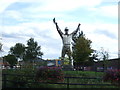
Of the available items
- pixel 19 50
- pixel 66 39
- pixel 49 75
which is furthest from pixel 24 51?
pixel 49 75

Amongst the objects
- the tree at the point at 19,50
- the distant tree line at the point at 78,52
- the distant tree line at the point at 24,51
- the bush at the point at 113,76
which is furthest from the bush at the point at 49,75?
the tree at the point at 19,50

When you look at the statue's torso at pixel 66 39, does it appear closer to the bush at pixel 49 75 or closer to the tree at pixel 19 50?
the bush at pixel 49 75

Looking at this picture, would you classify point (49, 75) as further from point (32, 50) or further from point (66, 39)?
point (32, 50)

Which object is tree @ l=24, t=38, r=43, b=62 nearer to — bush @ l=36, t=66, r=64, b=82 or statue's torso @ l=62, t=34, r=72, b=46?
statue's torso @ l=62, t=34, r=72, b=46

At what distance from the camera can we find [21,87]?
8.70 meters

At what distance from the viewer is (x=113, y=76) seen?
870cm

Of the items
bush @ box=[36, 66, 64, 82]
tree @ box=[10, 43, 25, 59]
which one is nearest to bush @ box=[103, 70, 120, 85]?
bush @ box=[36, 66, 64, 82]

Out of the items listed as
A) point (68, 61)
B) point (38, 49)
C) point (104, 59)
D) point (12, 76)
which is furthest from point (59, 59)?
point (38, 49)

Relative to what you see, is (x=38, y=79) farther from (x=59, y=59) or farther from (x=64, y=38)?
(x=59, y=59)

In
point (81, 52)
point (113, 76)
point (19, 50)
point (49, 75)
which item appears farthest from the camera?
point (19, 50)

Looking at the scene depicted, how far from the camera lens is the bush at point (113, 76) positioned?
857cm

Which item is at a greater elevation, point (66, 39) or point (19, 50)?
point (19, 50)

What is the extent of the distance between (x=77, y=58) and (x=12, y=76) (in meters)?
25.6

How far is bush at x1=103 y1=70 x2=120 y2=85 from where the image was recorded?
28.1 ft
